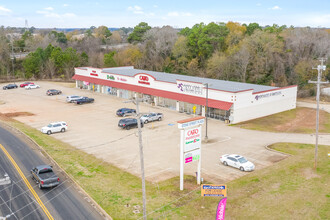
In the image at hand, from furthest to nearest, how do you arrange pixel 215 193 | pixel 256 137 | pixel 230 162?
1. pixel 256 137
2. pixel 230 162
3. pixel 215 193

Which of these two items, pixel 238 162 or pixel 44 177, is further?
pixel 238 162

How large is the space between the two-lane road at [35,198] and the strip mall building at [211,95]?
2141cm

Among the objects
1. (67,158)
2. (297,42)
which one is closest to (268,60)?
(297,42)

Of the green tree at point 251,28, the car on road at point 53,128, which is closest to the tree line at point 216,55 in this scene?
the green tree at point 251,28

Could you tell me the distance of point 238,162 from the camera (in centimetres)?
2989

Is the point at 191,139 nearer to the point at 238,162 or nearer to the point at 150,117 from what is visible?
the point at 238,162

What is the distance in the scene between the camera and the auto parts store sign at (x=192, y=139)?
83.3 feet

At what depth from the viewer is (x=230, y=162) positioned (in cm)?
3048

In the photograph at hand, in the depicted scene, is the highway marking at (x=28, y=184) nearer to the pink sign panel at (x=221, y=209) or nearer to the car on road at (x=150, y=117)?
the pink sign panel at (x=221, y=209)

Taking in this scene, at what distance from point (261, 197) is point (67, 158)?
19102 mm

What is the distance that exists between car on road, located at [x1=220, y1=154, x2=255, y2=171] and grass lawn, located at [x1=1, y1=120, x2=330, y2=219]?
1183 mm

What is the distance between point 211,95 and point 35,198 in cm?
3267

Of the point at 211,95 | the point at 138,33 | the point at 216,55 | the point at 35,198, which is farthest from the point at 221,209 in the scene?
the point at 138,33

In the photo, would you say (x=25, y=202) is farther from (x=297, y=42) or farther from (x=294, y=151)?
(x=297, y=42)
